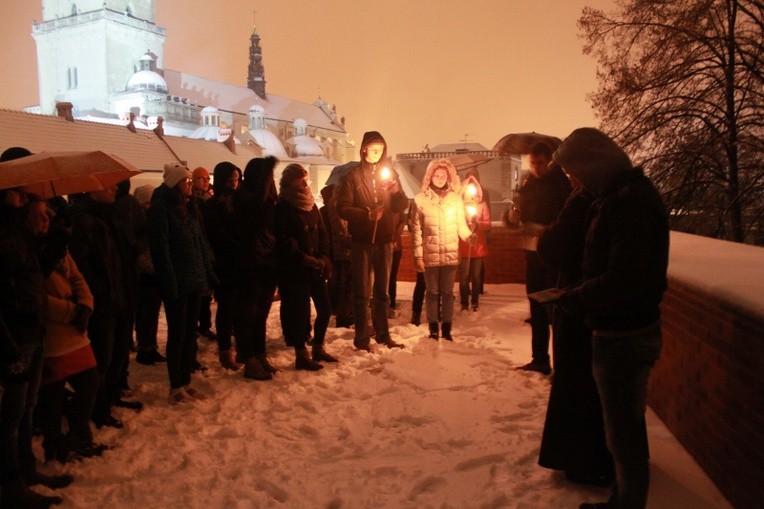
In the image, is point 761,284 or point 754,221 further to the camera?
point 754,221

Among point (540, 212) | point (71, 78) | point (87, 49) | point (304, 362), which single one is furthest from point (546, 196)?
point (71, 78)

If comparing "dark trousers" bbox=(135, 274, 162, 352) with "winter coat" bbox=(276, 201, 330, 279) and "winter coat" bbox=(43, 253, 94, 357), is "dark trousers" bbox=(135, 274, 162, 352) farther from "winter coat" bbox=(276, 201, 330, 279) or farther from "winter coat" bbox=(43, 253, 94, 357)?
"winter coat" bbox=(43, 253, 94, 357)

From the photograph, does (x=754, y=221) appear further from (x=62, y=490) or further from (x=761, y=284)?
(x=62, y=490)

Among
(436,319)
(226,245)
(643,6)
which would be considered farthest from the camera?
(643,6)

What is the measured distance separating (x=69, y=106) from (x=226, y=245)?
3715 centimetres

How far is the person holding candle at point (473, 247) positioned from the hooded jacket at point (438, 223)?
4.61ft

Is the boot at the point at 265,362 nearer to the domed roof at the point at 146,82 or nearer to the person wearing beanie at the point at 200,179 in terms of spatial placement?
the person wearing beanie at the point at 200,179

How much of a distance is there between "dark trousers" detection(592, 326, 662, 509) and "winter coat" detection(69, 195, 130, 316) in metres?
3.62

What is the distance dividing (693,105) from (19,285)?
16813mm

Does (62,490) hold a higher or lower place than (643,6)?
lower

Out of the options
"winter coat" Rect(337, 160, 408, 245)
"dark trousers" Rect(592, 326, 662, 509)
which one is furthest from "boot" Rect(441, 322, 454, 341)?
"dark trousers" Rect(592, 326, 662, 509)

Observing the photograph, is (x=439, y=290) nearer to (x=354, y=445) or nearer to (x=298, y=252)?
(x=298, y=252)

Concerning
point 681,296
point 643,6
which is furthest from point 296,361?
point 643,6

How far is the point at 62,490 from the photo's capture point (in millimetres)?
3957
